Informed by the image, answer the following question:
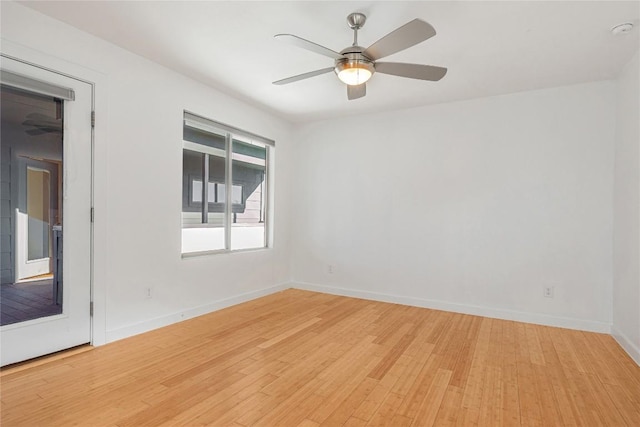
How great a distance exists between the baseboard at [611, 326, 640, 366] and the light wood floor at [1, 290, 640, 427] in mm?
49

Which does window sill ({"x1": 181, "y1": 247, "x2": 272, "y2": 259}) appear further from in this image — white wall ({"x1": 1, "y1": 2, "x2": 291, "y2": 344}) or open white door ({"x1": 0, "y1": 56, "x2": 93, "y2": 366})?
open white door ({"x1": 0, "y1": 56, "x2": 93, "y2": 366})

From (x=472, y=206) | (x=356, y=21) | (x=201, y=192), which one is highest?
(x=356, y=21)

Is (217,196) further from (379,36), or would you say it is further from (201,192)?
(379,36)

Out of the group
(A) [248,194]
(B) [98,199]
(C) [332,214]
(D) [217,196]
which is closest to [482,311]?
(C) [332,214]

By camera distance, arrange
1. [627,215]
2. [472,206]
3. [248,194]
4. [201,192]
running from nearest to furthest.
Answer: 1. [627,215]
2. [201,192]
3. [472,206]
4. [248,194]

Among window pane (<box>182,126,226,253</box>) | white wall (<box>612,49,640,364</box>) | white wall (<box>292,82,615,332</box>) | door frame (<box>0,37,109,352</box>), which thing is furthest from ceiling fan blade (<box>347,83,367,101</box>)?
white wall (<box>612,49,640,364</box>)

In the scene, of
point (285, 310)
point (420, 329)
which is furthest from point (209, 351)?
point (420, 329)

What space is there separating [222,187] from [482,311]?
11.2 ft

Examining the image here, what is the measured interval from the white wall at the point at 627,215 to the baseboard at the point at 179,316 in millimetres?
3813

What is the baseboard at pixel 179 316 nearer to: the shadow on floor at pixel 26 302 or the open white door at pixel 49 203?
the open white door at pixel 49 203

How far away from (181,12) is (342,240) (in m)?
3.29

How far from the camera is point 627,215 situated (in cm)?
291

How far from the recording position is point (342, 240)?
187 inches

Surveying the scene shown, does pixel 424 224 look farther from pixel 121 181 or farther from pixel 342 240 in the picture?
pixel 121 181
